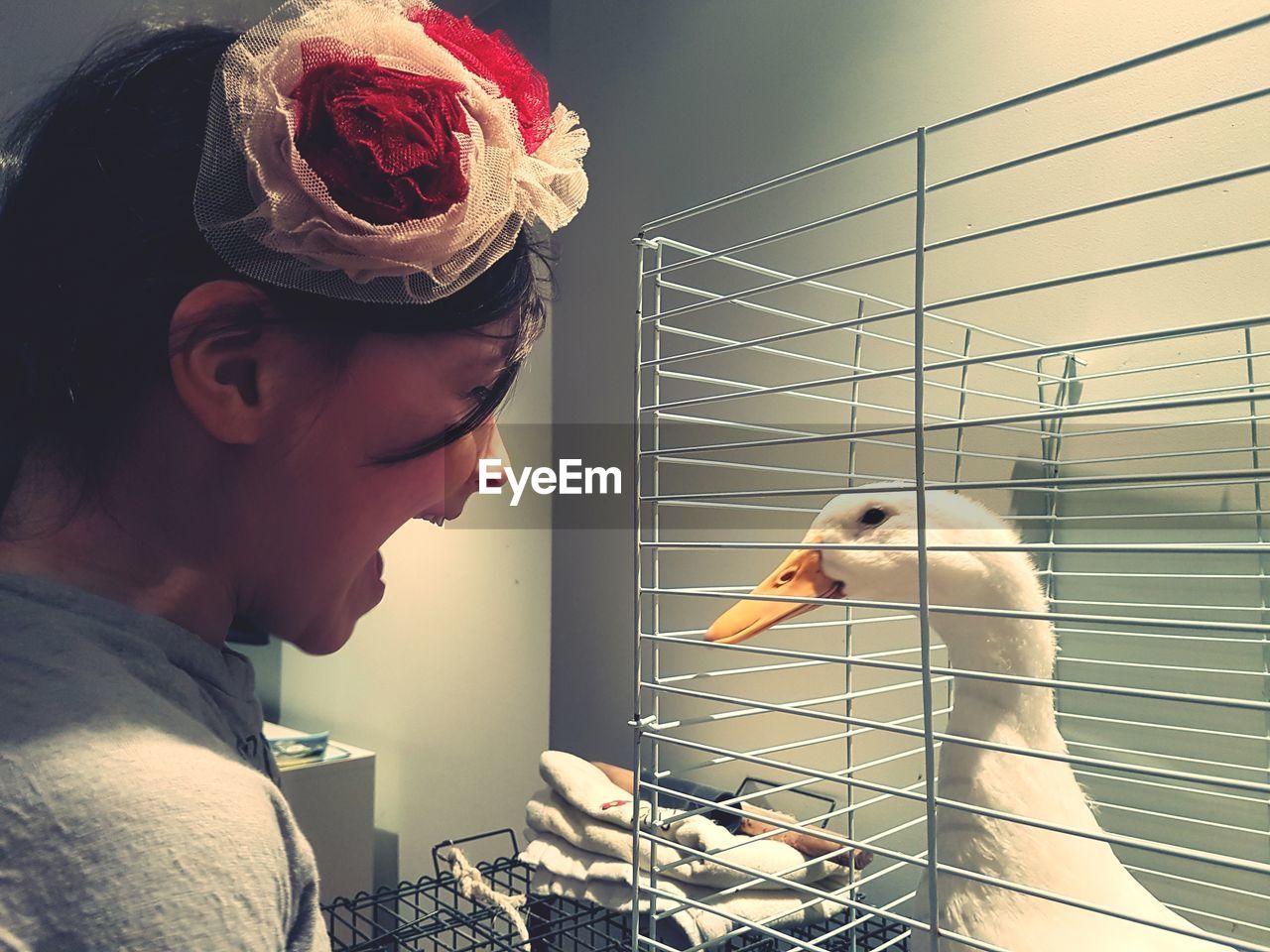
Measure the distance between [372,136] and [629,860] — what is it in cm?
84

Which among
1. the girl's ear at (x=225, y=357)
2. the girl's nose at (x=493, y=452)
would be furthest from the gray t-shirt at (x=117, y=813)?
the girl's nose at (x=493, y=452)

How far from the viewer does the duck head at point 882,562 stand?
0.75m

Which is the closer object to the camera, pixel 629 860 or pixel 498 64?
pixel 498 64

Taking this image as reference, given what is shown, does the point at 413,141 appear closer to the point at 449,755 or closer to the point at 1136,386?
the point at 1136,386

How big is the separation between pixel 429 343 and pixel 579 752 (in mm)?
1242

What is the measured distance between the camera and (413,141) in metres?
0.42

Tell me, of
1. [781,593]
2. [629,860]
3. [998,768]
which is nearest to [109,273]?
[781,593]

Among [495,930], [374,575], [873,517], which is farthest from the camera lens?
[495,930]

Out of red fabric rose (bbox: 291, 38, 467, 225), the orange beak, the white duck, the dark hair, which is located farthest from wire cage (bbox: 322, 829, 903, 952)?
red fabric rose (bbox: 291, 38, 467, 225)

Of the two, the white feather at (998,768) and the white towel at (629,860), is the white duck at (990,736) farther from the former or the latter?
the white towel at (629,860)

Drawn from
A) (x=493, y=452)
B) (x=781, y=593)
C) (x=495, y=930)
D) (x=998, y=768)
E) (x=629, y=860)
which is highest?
(x=493, y=452)

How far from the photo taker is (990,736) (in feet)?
2.30

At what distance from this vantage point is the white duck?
611 millimetres

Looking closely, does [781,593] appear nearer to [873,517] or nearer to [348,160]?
[873,517]
